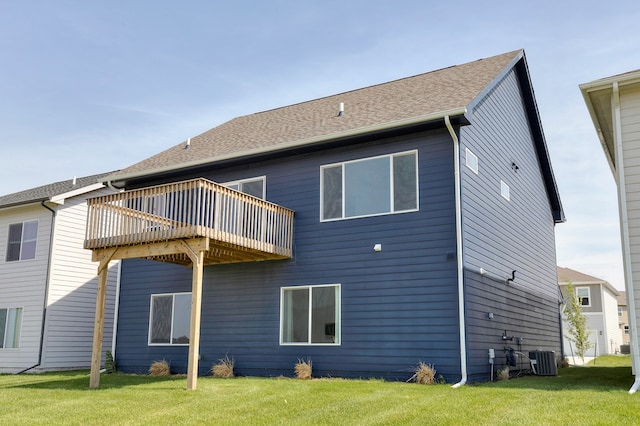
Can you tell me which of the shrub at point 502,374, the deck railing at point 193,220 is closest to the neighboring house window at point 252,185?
the deck railing at point 193,220

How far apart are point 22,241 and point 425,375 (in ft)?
43.3

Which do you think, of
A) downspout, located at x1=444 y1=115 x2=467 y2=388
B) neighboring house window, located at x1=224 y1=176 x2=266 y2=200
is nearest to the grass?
downspout, located at x1=444 y1=115 x2=467 y2=388

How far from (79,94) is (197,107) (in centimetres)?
357

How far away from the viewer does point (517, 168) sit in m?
15.9

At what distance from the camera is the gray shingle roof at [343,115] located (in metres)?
12.5

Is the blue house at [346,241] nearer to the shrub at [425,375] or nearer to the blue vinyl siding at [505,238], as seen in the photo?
the blue vinyl siding at [505,238]

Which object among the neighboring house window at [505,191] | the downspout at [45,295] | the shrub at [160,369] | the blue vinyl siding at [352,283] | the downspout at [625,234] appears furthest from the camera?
the downspout at [45,295]

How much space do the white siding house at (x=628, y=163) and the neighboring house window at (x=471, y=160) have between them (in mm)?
2456

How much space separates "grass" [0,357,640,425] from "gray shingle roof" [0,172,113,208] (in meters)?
7.64

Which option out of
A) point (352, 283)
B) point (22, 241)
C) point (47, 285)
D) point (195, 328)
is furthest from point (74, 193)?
point (352, 283)

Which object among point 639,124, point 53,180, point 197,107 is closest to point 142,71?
point 197,107

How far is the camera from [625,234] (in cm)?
987

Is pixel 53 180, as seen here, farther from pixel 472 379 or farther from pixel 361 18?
pixel 472 379

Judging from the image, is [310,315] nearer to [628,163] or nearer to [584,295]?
[628,163]
